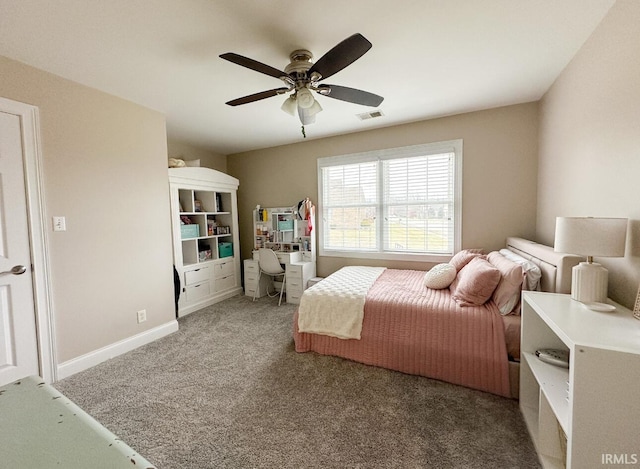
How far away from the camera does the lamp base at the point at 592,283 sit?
1.44 metres

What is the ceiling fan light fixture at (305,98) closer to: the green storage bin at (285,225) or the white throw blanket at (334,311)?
the white throw blanket at (334,311)

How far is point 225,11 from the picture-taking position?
156cm

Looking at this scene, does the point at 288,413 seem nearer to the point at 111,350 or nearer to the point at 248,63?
the point at 111,350

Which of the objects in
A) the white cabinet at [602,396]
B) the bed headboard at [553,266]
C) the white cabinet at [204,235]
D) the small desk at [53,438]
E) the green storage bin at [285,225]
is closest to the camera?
the small desk at [53,438]

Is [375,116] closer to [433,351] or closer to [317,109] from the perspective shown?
[317,109]

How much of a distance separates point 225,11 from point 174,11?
0.96 feet

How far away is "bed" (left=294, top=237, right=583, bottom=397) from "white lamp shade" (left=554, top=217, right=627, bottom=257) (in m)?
0.40

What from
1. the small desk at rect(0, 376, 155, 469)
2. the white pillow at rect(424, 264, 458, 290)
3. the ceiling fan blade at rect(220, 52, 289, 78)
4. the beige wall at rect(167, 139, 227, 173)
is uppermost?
the beige wall at rect(167, 139, 227, 173)

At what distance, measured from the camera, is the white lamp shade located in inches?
52.3

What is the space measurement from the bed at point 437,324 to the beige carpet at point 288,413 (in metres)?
0.12

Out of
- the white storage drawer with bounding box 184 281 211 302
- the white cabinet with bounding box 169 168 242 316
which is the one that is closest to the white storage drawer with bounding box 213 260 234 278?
the white cabinet with bounding box 169 168 242 316

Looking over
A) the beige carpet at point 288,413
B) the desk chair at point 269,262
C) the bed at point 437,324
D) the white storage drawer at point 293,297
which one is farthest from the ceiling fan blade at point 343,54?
the white storage drawer at point 293,297

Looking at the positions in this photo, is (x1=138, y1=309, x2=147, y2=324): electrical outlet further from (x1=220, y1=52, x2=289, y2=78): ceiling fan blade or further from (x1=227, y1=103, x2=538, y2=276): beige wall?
(x1=227, y1=103, x2=538, y2=276): beige wall

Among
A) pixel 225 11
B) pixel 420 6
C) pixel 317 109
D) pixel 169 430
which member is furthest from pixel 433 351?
pixel 225 11
